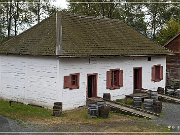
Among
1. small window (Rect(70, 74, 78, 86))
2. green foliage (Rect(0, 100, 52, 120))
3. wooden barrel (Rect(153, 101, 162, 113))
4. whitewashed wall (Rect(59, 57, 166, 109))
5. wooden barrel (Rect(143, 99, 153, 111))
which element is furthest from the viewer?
small window (Rect(70, 74, 78, 86))

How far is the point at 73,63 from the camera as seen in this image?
24.0 metres

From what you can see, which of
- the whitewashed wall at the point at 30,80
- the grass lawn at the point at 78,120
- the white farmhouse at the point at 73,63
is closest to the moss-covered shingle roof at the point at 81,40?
the white farmhouse at the point at 73,63

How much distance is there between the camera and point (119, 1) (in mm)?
55000

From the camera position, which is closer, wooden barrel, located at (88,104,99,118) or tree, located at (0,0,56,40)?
wooden barrel, located at (88,104,99,118)

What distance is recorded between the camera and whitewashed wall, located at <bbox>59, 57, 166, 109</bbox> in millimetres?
23719

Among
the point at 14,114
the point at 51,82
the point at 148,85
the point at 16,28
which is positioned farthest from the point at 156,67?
the point at 16,28

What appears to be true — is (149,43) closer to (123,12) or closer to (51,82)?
(51,82)

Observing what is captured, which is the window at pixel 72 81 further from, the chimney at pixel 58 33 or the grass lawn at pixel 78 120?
the chimney at pixel 58 33

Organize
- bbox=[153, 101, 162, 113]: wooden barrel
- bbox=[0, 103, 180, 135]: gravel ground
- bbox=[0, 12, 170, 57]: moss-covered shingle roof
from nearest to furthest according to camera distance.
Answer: bbox=[0, 103, 180, 135]: gravel ground, bbox=[153, 101, 162, 113]: wooden barrel, bbox=[0, 12, 170, 57]: moss-covered shingle roof

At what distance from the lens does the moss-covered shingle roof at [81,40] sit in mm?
24469

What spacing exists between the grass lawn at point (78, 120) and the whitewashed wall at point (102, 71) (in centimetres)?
96

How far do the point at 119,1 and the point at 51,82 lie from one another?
110 ft

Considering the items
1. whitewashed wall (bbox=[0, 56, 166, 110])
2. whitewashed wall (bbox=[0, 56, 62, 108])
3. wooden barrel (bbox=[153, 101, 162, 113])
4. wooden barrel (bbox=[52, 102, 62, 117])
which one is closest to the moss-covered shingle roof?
whitewashed wall (bbox=[0, 56, 166, 110])

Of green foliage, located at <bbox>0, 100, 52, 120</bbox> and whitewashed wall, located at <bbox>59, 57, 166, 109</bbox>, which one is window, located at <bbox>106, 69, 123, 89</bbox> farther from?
green foliage, located at <bbox>0, 100, 52, 120</bbox>
